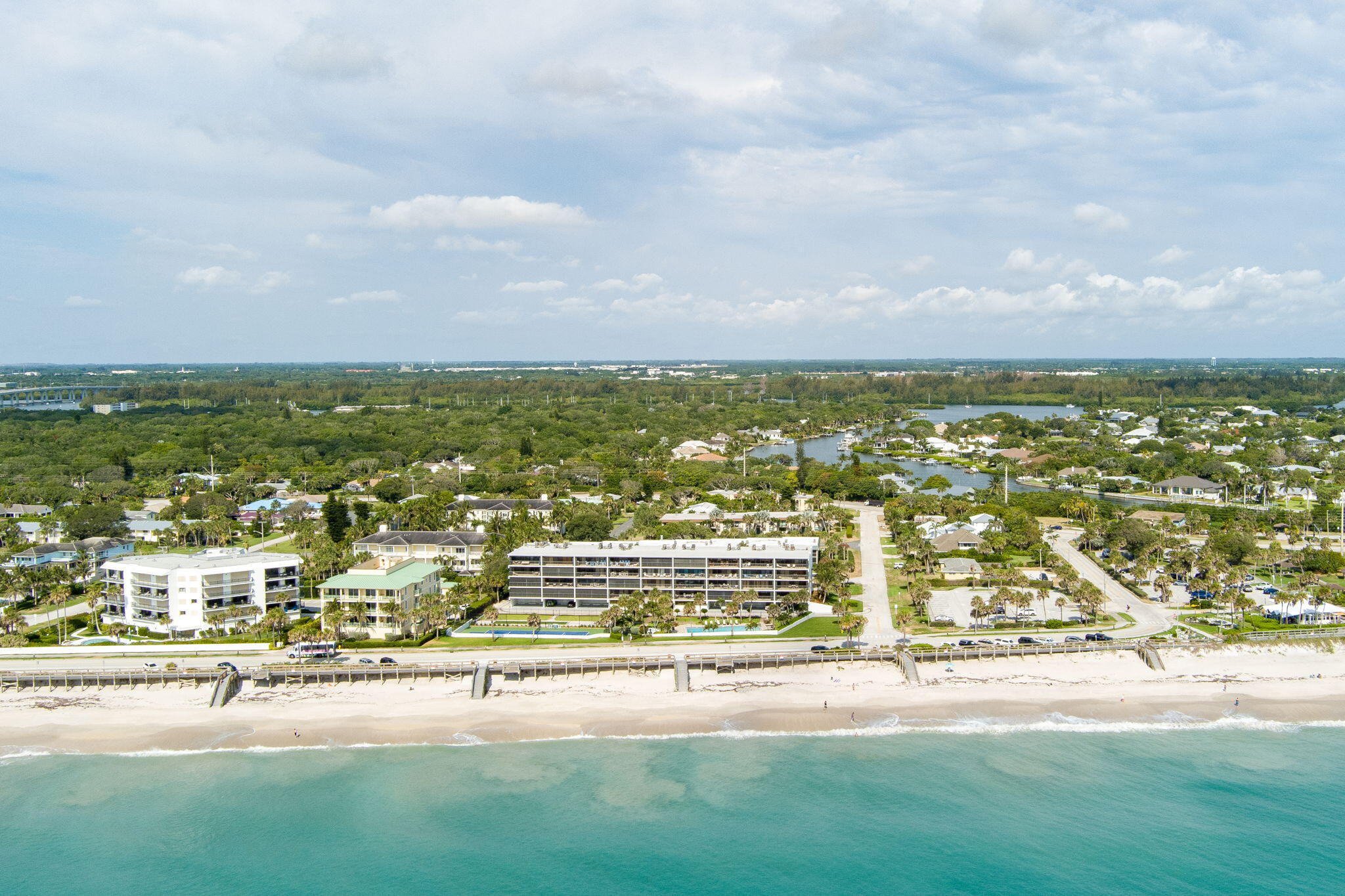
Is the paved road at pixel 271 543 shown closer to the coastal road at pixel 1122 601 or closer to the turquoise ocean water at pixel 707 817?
the turquoise ocean water at pixel 707 817

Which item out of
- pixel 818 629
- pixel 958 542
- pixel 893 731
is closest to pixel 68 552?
pixel 818 629

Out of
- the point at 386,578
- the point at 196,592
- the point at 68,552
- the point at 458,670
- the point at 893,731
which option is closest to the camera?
the point at 893,731

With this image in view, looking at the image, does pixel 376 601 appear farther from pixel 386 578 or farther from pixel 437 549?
pixel 437 549

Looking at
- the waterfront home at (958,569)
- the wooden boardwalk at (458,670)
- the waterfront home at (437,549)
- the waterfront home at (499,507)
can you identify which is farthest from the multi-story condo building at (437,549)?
the waterfront home at (958,569)

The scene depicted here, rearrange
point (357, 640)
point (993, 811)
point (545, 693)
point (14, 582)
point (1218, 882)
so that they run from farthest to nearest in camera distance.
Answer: point (14, 582), point (357, 640), point (545, 693), point (993, 811), point (1218, 882)

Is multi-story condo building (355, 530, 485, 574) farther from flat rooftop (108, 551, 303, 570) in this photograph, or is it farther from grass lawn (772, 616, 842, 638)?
grass lawn (772, 616, 842, 638)

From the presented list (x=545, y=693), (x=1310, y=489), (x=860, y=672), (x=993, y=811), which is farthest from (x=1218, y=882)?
(x=1310, y=489)

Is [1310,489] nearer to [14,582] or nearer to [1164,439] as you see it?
[1164,439]
